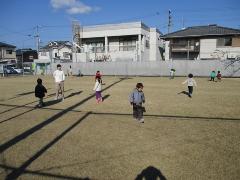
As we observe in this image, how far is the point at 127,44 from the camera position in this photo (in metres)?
40.8

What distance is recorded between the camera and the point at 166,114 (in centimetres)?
912

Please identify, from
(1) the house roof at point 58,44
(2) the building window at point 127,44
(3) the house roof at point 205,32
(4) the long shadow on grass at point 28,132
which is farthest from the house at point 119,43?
(4) the long shadow on grass at point 28,132

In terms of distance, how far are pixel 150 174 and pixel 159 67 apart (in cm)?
2797

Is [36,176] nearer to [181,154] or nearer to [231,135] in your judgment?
[181,154]

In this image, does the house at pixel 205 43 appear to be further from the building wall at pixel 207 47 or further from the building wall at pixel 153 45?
the building wall at pixel 153 45

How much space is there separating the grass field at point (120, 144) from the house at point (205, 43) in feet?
82.0

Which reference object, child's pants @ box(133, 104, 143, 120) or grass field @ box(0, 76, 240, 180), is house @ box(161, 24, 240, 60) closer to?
grass field @ box(0, 76, 240, 180)

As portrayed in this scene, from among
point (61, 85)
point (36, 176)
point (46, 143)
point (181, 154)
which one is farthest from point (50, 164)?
point (61, 85)

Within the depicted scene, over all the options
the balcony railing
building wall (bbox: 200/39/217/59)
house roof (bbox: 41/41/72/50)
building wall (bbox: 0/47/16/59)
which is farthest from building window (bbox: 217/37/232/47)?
building wall (bbox: 0/47/16/59)

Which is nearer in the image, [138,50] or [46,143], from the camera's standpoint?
[46,143]

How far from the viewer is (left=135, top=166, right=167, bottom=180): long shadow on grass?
4336mm

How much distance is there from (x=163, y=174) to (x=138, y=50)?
112ft

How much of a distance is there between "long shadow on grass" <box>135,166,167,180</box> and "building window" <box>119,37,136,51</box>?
119 ft

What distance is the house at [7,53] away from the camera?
54.6m
